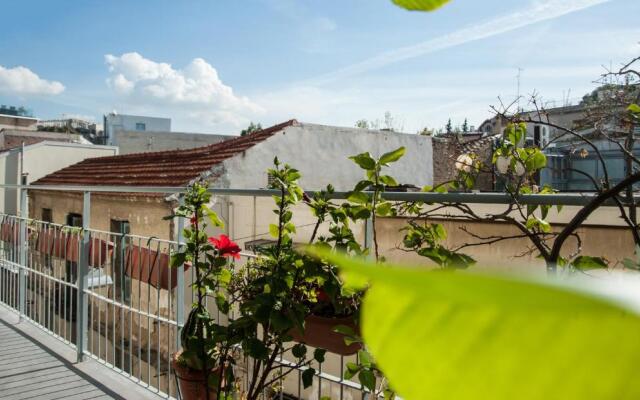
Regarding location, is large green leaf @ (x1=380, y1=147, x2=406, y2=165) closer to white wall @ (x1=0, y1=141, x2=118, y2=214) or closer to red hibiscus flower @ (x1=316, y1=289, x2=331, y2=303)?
red hibiscus flower @ (x1=316, y1=289, x2=331, y2=303)

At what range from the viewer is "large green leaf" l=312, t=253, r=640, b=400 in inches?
3.3

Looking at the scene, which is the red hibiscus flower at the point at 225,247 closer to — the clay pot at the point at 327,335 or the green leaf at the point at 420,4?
the clay pot at the point at 327,335

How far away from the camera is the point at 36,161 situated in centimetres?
1485

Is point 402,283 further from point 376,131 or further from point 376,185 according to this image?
point 376,131

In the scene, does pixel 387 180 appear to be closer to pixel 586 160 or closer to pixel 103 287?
pixel 586 160

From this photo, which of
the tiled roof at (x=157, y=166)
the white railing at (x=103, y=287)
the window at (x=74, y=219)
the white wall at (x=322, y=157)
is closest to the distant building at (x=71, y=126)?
the tiled roof at (x=157, y=166)

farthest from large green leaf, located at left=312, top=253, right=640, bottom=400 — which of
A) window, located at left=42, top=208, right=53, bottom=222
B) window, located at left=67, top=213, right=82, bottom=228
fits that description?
window, located at left=42, top=208, right=53, bottom=222

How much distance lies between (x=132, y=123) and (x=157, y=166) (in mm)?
19214

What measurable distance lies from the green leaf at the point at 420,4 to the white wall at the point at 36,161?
16.5 meters

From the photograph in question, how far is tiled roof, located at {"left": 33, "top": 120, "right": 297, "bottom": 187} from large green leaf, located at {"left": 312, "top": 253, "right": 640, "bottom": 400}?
9510mm

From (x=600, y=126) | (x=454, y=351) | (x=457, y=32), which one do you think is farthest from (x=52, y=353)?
(x=454, y=351)

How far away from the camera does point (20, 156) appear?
14.5m

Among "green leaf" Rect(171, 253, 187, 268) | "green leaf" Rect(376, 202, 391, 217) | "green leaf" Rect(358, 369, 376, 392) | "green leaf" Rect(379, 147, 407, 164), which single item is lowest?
"green leaf" Rect(358, 369, 376, 392)

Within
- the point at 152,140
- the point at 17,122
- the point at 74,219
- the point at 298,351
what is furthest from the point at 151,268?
the point at 17,122
